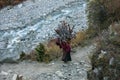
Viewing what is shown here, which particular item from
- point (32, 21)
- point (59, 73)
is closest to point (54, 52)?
point (59, 73)

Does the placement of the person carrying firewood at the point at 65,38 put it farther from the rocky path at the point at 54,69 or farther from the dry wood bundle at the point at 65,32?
the rocky path at the point at 54,69

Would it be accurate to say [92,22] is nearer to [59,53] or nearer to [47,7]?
[59,53]

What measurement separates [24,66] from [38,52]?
773 mm

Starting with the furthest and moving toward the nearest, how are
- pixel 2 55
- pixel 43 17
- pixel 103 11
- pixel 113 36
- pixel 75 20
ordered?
pixel 43 17 < pixel 75 20 < pixel 2 55 < pixel 103 11 < pixel 113 36

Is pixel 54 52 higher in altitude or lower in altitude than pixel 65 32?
lower

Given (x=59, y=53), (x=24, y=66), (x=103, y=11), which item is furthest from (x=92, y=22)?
(x=24, y=66)

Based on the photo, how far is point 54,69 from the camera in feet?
49.7

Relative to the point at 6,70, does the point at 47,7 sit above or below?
above

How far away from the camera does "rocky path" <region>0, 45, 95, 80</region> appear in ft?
47.2

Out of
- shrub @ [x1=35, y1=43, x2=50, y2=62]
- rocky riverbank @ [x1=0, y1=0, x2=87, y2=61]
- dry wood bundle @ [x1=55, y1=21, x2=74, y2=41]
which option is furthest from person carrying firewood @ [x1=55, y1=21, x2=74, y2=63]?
rocky riverbank @ [x1=0, y1=0, x2=87, y2=61]

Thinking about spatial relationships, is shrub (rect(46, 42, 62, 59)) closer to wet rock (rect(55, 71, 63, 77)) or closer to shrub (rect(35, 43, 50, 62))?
shrub (rect(35, 43, 50, 62))

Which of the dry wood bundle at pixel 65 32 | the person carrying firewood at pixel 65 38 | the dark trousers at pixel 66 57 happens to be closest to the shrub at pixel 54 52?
the person carrying firewood at pixel 65 38

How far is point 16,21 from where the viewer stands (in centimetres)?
2280

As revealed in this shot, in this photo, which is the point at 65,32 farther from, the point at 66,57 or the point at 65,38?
the point at 66,57
